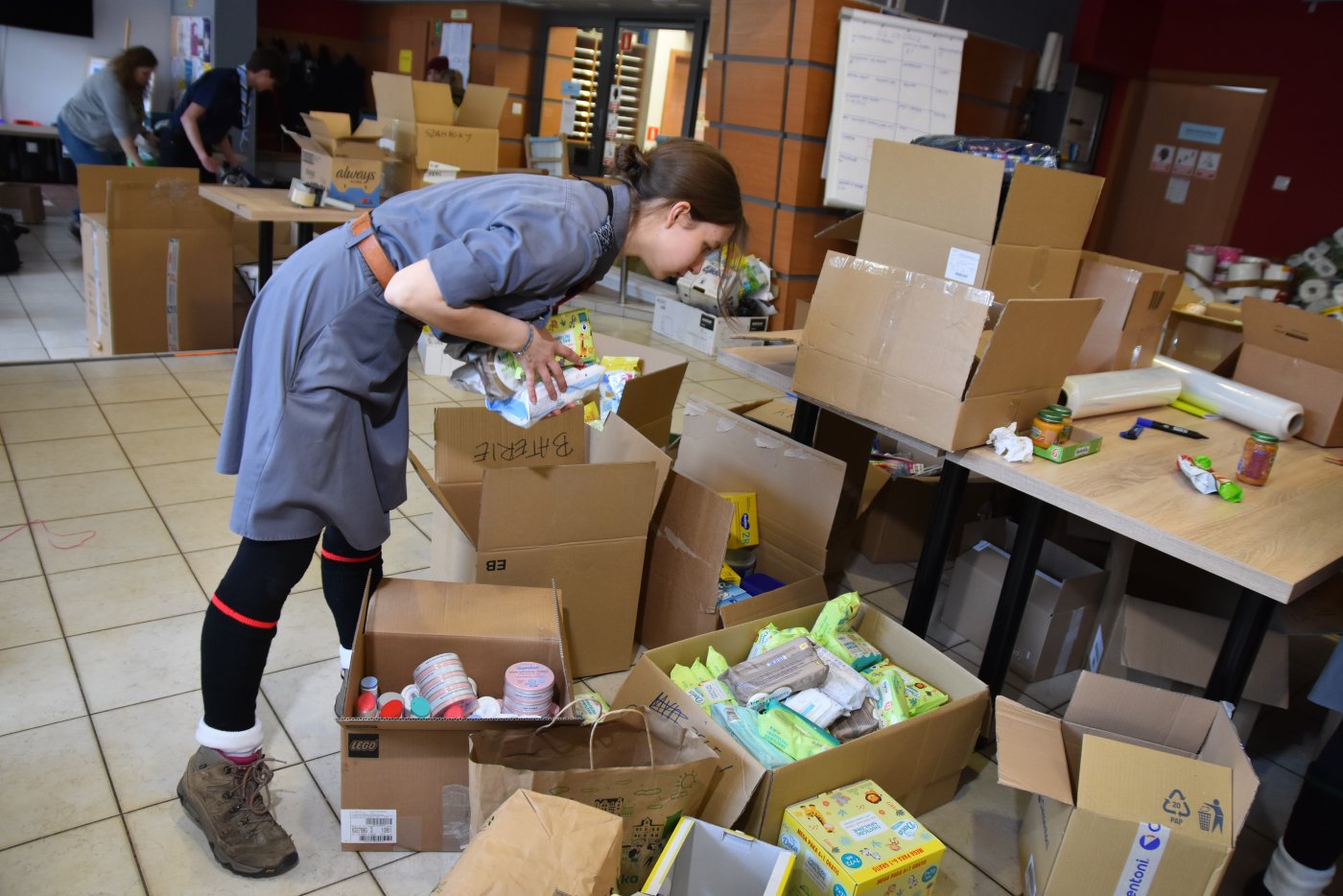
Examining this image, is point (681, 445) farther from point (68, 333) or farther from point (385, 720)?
point (68, 333)

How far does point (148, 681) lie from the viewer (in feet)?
6.49

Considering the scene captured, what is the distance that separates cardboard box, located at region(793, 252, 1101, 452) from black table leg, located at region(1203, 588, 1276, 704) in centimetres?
55

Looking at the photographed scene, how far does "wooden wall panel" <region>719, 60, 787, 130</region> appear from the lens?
530 centimetres

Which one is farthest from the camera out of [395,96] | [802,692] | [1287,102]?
[1287,102]

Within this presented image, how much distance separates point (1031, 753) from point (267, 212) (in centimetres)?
333

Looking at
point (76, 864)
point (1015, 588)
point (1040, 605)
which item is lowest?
point (76, 864)

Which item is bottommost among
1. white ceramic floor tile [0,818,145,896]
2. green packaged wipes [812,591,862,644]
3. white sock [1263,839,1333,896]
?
white ceramic floor tile [0,818,145,896]

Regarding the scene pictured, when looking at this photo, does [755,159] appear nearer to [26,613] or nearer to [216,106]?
[216,106]

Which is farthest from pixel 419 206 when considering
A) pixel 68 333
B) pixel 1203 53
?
pixel 1203 53

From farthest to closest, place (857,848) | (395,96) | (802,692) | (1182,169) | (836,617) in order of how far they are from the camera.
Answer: (1182,169)
(395,96)
(836,617)
(802,692)
(857,848)

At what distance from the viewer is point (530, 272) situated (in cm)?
135

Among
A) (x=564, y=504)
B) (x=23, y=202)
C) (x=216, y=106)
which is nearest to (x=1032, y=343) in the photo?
(x=564, y=504)

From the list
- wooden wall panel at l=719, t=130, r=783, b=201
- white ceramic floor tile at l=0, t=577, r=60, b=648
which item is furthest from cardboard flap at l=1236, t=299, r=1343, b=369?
wooden wall panel at l=719, t=130, r=783, b=201

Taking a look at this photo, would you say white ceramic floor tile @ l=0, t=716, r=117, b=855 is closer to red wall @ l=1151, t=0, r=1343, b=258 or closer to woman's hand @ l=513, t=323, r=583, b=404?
A: woman's hand @ l=513, t=323, r=583, b=404
